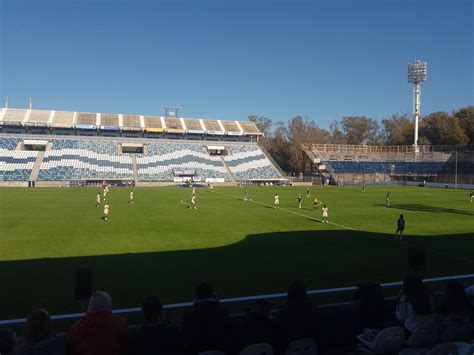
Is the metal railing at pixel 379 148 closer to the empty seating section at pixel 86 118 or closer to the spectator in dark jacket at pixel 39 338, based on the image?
the empty seating section at pixel 86 118

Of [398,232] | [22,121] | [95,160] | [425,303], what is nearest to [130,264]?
[425,303]

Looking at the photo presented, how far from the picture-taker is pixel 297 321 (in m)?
5.17

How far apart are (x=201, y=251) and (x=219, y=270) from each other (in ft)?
9.96

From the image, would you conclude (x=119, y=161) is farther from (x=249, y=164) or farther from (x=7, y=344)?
(x=7, y=344)

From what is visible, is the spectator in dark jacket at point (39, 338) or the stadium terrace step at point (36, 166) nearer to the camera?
the spectator in dark jacket at point (39, 338)

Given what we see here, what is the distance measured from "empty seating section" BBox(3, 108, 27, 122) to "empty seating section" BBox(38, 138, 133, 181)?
816 centimetres

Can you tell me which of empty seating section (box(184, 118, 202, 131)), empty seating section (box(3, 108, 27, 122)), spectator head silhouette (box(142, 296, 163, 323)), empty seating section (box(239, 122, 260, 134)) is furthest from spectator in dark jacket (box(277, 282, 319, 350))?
empty seating section (box(239, 122, 260, 134))

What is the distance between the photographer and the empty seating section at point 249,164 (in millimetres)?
74250

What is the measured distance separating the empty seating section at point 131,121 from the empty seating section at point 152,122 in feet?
5.71

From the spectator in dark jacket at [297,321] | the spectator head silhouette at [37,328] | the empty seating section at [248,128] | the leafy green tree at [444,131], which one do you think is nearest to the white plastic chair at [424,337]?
the spectator in dark jacket at [297,321]

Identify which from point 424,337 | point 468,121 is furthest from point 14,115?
point 468,121

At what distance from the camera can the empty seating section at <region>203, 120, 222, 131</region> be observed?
8673cm

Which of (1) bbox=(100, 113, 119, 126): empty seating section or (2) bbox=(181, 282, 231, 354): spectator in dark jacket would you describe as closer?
(2) bbox=(181, 282, 231, 354): spectator in dark jacket

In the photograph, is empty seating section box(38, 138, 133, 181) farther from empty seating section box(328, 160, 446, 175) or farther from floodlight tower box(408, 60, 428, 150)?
floodlight tower box(408, 60, 428, 150)
